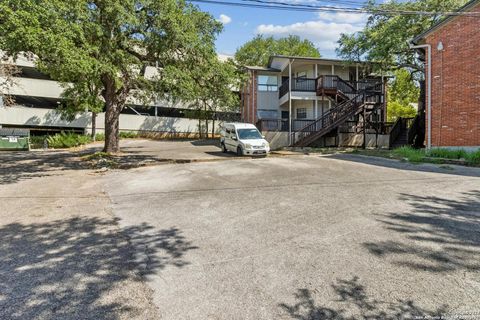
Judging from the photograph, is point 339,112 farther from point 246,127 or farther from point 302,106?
point 246,127

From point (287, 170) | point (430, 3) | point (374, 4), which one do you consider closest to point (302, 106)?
point (374, 4)

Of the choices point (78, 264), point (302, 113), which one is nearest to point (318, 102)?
point (302, 113)

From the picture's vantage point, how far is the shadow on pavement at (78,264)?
2934mm

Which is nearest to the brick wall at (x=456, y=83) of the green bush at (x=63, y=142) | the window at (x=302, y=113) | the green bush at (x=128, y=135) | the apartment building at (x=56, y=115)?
the window at (x=302, y=113)

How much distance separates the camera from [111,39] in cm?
1255

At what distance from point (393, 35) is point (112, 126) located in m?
17.9

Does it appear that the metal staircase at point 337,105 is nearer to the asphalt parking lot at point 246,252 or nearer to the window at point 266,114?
the window at point 266,114

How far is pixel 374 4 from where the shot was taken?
21.9 metres

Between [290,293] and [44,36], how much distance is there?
10434 millimetres

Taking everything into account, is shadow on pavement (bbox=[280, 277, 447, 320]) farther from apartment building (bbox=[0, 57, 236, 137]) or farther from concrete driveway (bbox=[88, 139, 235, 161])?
apartment building (bbox=[0, 57, 236, 137])

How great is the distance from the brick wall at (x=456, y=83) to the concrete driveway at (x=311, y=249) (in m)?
7.28

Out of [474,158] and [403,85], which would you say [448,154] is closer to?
[474,158]

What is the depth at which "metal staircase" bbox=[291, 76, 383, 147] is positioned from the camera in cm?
2167

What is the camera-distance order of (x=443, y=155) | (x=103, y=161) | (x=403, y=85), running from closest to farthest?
(x=443, y=155) → (x=103, y=161) → (x=403, y=85)
